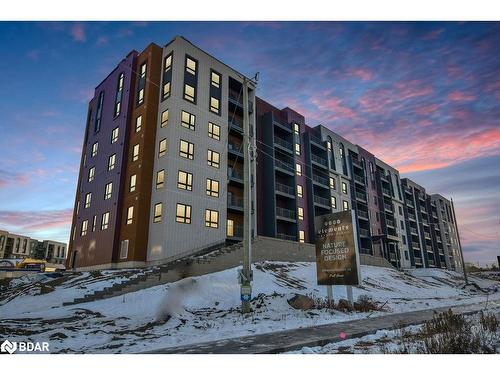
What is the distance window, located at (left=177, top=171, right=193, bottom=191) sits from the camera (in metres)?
29.4

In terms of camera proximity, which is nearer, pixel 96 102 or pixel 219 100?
pixel 219 100

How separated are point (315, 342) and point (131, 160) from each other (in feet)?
91.0

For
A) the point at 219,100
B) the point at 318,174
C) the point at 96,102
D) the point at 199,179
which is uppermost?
the point at 96,102

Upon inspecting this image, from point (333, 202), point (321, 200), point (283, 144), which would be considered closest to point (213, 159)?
point (283, 144)

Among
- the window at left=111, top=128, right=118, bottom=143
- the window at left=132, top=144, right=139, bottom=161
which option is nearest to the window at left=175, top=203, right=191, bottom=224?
the window at left=132, top=144, right=139, bottom=161

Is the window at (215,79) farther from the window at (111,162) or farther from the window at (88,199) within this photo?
the window at (88,199)

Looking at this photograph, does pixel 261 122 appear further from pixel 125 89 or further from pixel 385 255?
pixel 385 255

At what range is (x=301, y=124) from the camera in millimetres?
48219

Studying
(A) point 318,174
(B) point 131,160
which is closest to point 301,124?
(A) point 318,174

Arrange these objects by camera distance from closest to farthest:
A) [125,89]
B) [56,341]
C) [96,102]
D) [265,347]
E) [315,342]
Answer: [265,347] → [315,342] → [56,341] → [125,89] → [96,102]

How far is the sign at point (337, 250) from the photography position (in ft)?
53.3

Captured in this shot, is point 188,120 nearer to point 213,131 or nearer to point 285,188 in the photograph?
point 213,131

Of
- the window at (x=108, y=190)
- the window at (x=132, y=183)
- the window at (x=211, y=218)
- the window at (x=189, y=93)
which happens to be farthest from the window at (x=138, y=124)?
the window at (x=211, y=218)

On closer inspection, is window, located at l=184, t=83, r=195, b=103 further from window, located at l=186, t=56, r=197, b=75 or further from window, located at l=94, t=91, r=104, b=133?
window, located at l=94, t=91, r=104, b=133
